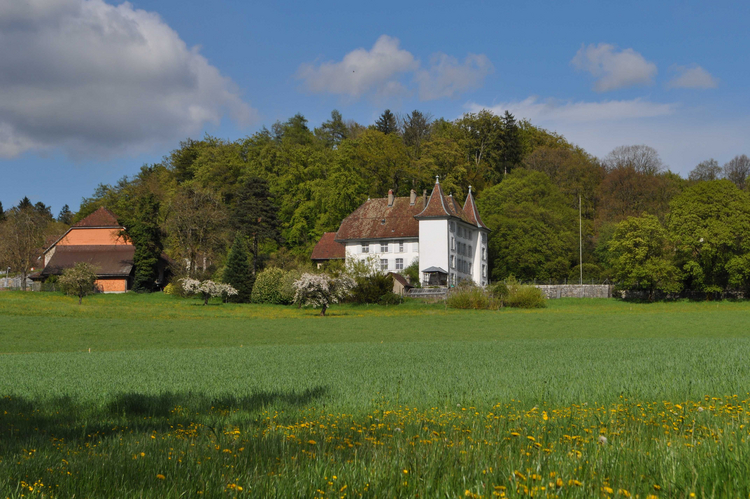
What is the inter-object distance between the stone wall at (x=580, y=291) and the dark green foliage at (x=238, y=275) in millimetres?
35593

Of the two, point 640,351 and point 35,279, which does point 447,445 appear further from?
point 35,279

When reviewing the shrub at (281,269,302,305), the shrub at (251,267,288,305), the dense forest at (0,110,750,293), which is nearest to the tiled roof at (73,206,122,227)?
the dense forest at (0,110,750,293)

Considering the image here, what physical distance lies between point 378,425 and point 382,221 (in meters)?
79.5

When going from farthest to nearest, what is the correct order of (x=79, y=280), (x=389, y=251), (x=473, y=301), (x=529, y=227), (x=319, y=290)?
(x=389, y=251)
(x=529, y=227)
(x=79, y=280)
(x=473, y=301)
(x=319, y=290)

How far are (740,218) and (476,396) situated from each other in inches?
2750

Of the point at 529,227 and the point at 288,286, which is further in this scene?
the point at 529,227

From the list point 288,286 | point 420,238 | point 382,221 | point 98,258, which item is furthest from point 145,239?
→ point 420,238

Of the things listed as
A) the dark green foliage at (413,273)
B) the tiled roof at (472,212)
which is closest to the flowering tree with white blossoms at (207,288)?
the dark green foliage at (413,273)

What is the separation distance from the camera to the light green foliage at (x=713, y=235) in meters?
68.1

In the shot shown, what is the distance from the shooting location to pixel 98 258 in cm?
8644

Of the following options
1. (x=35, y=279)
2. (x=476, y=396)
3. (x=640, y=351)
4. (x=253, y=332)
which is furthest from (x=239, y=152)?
(x=476, y=396)

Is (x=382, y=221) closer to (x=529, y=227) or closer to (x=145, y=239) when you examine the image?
(x=529, y=227)

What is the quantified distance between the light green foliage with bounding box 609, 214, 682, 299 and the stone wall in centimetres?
435

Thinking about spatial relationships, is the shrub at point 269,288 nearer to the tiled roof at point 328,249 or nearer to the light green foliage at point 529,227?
the tiled roof at point 328,249
